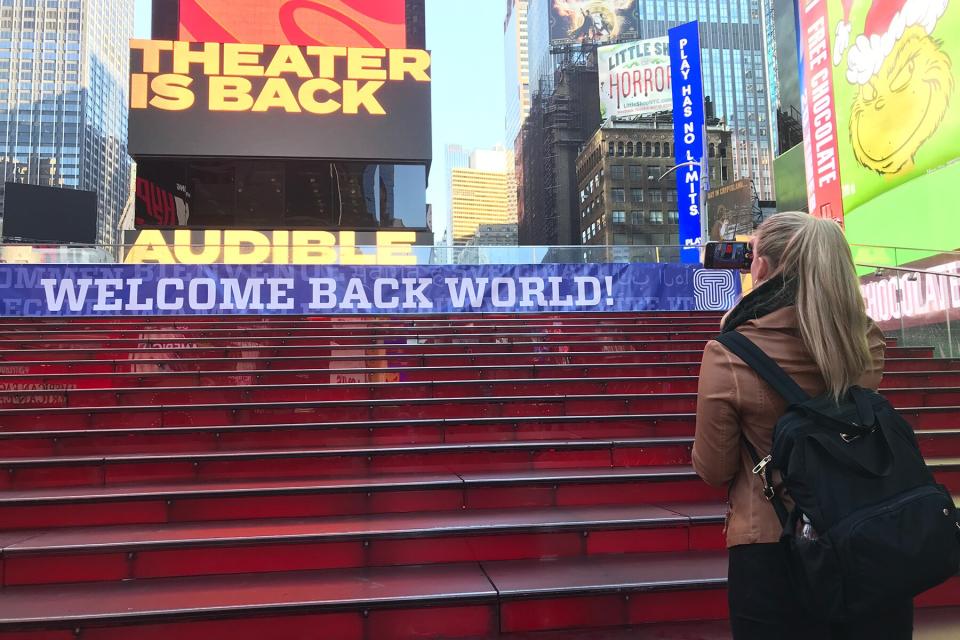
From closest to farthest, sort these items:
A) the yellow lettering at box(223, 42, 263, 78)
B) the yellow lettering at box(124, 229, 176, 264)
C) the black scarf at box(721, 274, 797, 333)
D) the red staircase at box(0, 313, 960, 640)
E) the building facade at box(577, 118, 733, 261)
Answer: the black scarf at box(721, 274, 797, 333)
the red staircase at box(0, 313, 960, 640)
the yellow lettering at box(124, 229, 176, 264)
the yellow lettering at box(223, 42, 263, 78)
the building facade at box(577, 118, 733, 261)

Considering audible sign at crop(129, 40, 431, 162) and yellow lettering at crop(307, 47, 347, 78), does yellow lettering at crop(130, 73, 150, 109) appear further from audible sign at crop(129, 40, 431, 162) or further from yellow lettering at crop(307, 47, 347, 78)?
yellow lettering at crop(307, 47, 347, 78)

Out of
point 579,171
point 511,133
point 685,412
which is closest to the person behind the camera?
point 685,412

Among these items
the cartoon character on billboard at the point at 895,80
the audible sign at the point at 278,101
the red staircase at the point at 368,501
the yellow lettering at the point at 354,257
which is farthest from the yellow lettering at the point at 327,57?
the red staircase at the point at 368,501

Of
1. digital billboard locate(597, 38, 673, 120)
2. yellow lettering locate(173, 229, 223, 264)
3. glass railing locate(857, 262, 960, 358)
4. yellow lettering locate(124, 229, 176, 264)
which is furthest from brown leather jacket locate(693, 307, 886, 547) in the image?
digital billboard locate(597, 38, 673, 120)

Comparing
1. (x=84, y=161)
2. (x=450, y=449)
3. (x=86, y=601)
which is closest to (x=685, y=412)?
(x=450, y=449)

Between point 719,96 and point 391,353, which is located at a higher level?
point 719,96

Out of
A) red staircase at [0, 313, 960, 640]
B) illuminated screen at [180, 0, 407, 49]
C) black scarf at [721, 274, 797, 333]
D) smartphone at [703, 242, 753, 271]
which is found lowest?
red staircase at [0, 313, 960, 640]

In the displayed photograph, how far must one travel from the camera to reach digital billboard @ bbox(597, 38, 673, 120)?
57.0 metres

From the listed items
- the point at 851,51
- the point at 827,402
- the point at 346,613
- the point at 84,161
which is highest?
the point at 84,161

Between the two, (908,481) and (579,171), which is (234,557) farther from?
(579,171)

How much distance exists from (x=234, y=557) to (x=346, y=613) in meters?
0.94

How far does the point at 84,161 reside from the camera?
100375 mm

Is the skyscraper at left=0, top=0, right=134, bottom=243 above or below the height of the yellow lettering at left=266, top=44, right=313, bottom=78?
above

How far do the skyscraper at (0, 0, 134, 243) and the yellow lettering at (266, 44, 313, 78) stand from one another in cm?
9131
